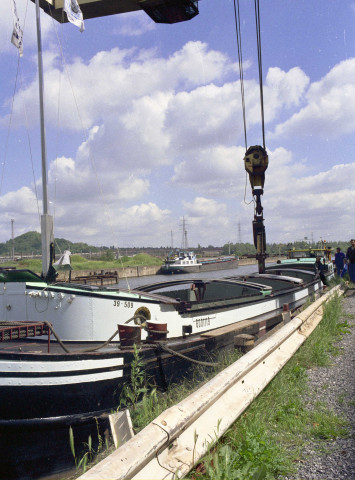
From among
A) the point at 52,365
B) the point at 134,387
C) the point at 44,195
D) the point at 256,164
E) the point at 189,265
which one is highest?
the point at 256,164

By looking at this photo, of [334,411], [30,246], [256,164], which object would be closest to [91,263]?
[256,164]

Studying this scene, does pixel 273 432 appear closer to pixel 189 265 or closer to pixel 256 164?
pixel 256 164

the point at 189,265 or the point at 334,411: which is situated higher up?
the point at 334,411

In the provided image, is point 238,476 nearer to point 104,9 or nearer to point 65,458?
point 65,458

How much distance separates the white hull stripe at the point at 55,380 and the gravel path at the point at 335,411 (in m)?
2.80

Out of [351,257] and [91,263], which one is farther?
[91,263]

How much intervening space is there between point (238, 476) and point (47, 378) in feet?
11.6

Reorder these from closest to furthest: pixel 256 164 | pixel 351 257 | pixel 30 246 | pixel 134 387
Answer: pixel 134 387 → pixel 256 164 → pixel 351 257 → pixel 30 246

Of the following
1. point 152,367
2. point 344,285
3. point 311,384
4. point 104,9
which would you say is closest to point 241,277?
point 344,285

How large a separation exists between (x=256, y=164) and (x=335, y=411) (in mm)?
9725

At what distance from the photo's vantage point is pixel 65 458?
5.54 meters

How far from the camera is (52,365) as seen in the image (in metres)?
5.43

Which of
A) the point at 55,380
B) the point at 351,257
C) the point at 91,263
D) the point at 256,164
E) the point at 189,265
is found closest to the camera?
the point at 55,380

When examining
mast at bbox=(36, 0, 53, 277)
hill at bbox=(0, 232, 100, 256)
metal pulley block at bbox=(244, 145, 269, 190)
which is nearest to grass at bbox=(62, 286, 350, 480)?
mast at bbox=(36, 0, 53, 277)
